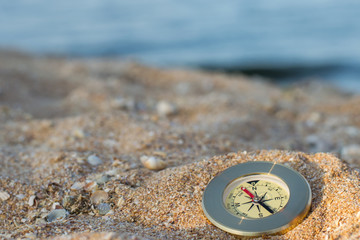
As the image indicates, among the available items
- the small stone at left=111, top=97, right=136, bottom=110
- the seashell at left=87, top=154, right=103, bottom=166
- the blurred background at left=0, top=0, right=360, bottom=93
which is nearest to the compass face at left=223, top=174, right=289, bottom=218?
the seashell at left=87, top=154, right=103, bottom=166

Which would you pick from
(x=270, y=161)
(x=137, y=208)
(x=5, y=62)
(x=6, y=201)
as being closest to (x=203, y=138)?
(x=270, y=161)

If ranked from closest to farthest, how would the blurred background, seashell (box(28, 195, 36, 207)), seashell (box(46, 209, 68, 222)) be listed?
seashell (box(46, 209, 68, 222))
seashell (box(28, 195, 36, 207))
the blurred background

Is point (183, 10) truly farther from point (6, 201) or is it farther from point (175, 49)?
point (6, 201)

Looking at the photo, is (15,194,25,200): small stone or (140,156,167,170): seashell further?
(140,156,167,170): seashell

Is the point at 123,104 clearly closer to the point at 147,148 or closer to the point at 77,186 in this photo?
the point at 147,148

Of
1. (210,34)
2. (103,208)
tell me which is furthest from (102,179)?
(210,34)

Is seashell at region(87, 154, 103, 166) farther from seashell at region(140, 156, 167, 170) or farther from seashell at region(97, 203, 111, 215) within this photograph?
seashell at region(97, 203, 111, 215)

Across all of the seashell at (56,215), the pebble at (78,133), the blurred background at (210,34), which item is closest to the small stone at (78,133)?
the pebble at (78,133)

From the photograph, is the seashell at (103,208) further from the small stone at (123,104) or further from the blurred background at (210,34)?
the blurred background at (210,34)
